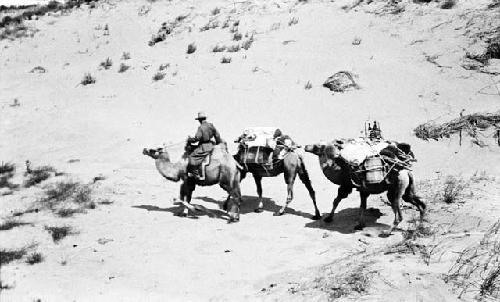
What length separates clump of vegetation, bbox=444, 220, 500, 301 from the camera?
6375 mm

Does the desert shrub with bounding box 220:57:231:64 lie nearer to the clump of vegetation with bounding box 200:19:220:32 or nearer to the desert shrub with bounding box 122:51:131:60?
the clump of vegetation with bounding box 200:19:220:32

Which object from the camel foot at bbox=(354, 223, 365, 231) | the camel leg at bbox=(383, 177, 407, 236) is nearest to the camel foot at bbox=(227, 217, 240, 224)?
the camel foot at bbox=(354, 223, 365, 231)

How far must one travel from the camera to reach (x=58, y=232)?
9.84 meters

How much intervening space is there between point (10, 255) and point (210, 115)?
455 inches

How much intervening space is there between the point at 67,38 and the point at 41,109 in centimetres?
1066

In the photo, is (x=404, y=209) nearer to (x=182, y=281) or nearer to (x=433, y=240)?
(x=433, y=240)

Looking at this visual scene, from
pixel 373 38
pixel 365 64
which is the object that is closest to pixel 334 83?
pixel 365 64

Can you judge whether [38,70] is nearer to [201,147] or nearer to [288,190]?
[201,147]

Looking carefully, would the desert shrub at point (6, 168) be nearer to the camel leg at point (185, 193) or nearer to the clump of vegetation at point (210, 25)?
the camel leg at point (185, 193)

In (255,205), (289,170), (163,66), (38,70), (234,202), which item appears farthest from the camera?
(38,70)

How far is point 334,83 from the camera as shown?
67.8 ft

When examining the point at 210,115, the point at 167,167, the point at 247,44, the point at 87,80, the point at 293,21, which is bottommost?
the point at 167,167

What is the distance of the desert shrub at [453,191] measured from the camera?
36.7 ft

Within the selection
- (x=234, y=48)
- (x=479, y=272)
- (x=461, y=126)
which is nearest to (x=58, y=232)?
(x=479, y=272)
